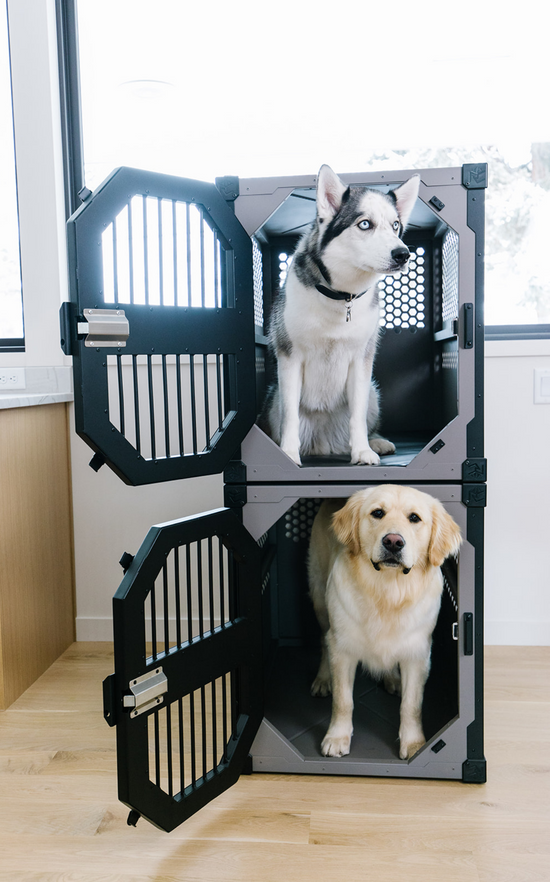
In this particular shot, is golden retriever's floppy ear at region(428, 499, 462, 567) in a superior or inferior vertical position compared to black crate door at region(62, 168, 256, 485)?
inferior

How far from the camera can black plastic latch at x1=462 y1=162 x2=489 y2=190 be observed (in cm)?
129

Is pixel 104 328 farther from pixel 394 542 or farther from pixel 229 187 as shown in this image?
pixel 394 542

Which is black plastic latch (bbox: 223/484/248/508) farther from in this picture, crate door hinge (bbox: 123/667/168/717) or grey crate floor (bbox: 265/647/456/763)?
grey crate floor (bbox: 265/647/456/763)

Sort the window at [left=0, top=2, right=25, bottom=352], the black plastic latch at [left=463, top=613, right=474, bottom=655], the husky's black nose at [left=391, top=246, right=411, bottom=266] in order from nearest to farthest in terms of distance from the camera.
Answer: the husky's black nose at [left=391, top=246, right=411, bottom=266] < the black plastic latch at [left=463, top=613, right=474, bottom=655] < the window at [left=0, top=2, right=25, bottom=352]

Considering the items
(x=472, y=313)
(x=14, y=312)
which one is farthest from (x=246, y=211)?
(x=14, y=312)

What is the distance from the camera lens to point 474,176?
129cm

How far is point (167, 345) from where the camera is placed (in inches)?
46.4

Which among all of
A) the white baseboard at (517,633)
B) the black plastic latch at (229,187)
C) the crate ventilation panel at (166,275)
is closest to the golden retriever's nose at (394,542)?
the crate ventilation panel at (166,275)

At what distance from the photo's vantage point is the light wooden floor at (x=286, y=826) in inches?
45.6

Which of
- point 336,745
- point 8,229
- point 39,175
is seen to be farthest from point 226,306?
point 8,229

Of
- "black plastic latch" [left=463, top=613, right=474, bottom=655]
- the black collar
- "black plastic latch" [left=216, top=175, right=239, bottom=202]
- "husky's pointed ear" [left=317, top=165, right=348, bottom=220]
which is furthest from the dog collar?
"black plastic latch" [left=463, top=613, right=474, bottom=655]

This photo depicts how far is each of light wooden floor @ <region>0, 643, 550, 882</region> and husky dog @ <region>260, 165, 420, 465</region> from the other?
70cm

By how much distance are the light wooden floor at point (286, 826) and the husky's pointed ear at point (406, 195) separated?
118cm

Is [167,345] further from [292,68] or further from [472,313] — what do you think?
[292,68]
